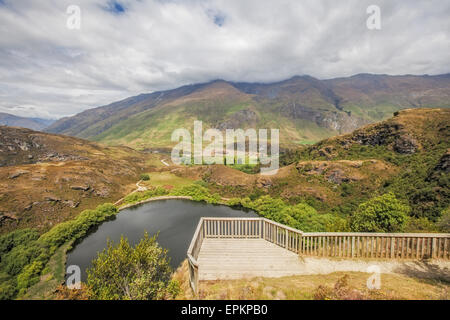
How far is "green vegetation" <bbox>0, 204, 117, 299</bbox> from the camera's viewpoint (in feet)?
64.0

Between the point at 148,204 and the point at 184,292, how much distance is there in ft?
135

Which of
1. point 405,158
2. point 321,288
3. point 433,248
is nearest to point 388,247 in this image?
point 433,248

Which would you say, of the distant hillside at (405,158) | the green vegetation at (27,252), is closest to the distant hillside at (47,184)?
the green vegetation at (27,252)

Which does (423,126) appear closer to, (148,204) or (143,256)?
(143,256)

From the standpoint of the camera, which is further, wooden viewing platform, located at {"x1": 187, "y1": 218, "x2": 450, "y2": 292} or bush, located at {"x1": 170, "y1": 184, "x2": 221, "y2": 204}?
bush, located at {"x1": 170, "y1": 184, "x2": 221, "y2": 204}

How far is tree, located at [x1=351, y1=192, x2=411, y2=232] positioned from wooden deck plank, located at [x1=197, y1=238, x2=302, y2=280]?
9870 millimetres

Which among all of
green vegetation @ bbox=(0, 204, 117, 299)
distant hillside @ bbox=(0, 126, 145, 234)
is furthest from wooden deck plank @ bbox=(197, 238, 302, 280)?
distant hillside @ bbox=(0, 126, 145, 234)

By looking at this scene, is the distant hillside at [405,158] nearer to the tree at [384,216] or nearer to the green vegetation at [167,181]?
the tree at [384,216]

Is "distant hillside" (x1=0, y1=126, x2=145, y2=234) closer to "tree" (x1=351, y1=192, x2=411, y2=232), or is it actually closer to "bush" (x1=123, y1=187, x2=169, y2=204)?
"bush" (x1=123, y1=187, x2=169, y2=204)

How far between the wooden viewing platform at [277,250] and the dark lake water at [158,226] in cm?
1656

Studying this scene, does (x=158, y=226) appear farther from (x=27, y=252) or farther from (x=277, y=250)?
(x=277, y=250)

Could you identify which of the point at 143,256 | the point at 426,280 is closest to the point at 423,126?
the point at 426,280

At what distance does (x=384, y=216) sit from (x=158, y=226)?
30.8m
